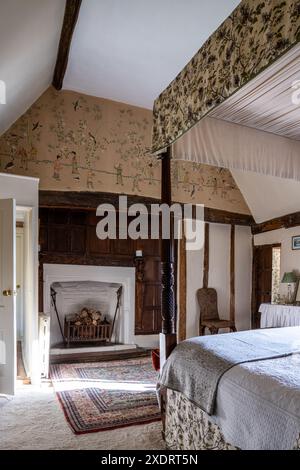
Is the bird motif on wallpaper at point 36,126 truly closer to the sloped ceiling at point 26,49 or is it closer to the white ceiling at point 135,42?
the sloped ceiling at point 26,49

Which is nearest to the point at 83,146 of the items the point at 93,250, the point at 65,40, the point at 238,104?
the point at 65,40

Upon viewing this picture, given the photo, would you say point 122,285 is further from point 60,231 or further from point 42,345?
point 42,345

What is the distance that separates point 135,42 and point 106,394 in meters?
3.67

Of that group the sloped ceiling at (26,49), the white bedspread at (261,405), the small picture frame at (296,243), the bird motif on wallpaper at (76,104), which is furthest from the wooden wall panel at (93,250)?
the white bedspread at (261,405)

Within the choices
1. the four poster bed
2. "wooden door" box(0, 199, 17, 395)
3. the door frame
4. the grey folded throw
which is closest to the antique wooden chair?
the door frame

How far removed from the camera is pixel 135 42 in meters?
3.32

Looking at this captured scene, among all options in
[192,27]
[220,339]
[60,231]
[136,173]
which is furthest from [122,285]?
[192,27]

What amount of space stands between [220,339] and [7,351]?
A: 216 cm

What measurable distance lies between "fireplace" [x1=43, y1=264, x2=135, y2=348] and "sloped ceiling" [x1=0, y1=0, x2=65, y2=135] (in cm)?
242

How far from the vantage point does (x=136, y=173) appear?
467cm

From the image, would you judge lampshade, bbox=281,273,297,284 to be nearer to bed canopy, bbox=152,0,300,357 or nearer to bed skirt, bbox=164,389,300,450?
bed canopy, bbox=152,0,300,357

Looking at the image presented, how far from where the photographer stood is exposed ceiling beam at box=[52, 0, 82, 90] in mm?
2857

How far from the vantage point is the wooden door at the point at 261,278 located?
18.9 ft

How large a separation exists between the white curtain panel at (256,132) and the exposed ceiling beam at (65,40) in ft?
5.21
